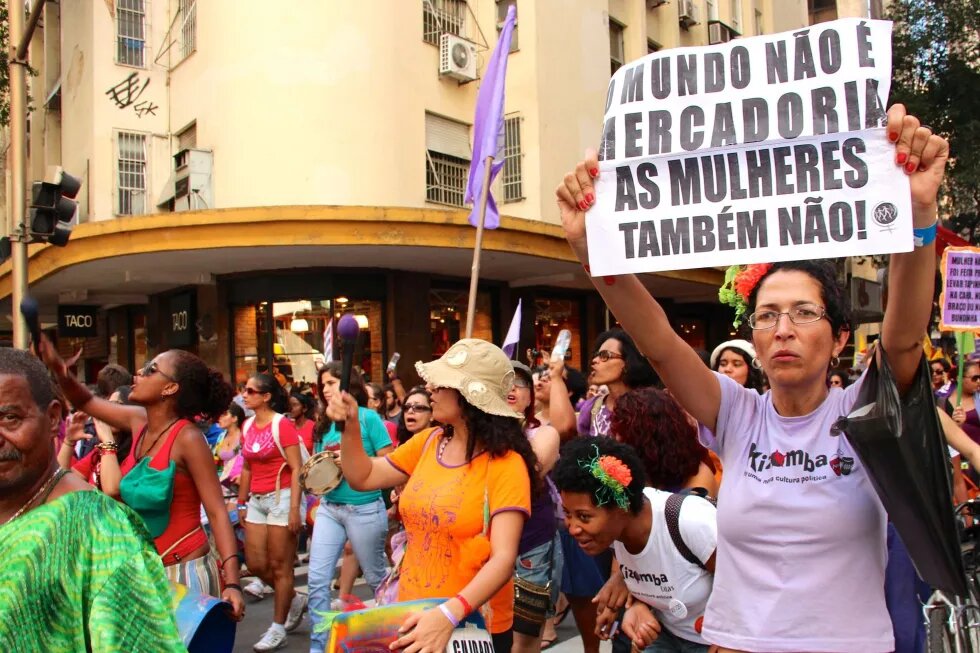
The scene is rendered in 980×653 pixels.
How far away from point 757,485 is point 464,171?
16615 millimetres

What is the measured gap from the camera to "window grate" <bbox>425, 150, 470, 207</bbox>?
705 inches

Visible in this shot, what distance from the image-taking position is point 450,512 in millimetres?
3428

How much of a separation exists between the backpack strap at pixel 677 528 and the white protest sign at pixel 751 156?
3.92ft

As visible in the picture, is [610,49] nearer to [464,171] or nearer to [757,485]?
[464,171]

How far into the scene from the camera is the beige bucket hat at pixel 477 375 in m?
3.67

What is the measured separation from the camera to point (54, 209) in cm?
1026

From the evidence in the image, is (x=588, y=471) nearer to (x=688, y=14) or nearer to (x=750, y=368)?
(x=750, y=368)

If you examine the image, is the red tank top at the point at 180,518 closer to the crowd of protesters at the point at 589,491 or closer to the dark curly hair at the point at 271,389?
the crowd of protesters at the point at 589,491

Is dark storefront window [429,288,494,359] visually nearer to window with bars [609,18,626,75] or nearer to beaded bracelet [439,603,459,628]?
window with bars [609,18,626,75]

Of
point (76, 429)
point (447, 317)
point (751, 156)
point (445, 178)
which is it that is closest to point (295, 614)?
point (76, 429)

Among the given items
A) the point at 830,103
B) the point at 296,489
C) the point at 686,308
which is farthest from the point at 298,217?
the point at 686,308

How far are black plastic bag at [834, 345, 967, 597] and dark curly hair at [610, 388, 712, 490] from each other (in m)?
1.71

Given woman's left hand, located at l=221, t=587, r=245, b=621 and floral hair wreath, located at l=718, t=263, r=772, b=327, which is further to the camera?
woman's left hand, located at l=221, t=587, r=245, b=621

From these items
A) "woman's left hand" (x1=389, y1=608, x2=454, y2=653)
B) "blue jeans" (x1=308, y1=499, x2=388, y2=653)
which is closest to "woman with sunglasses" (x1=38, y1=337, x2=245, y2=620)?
"woman's left hand" (x1=389, y1=608, x2=454, y2=653)
